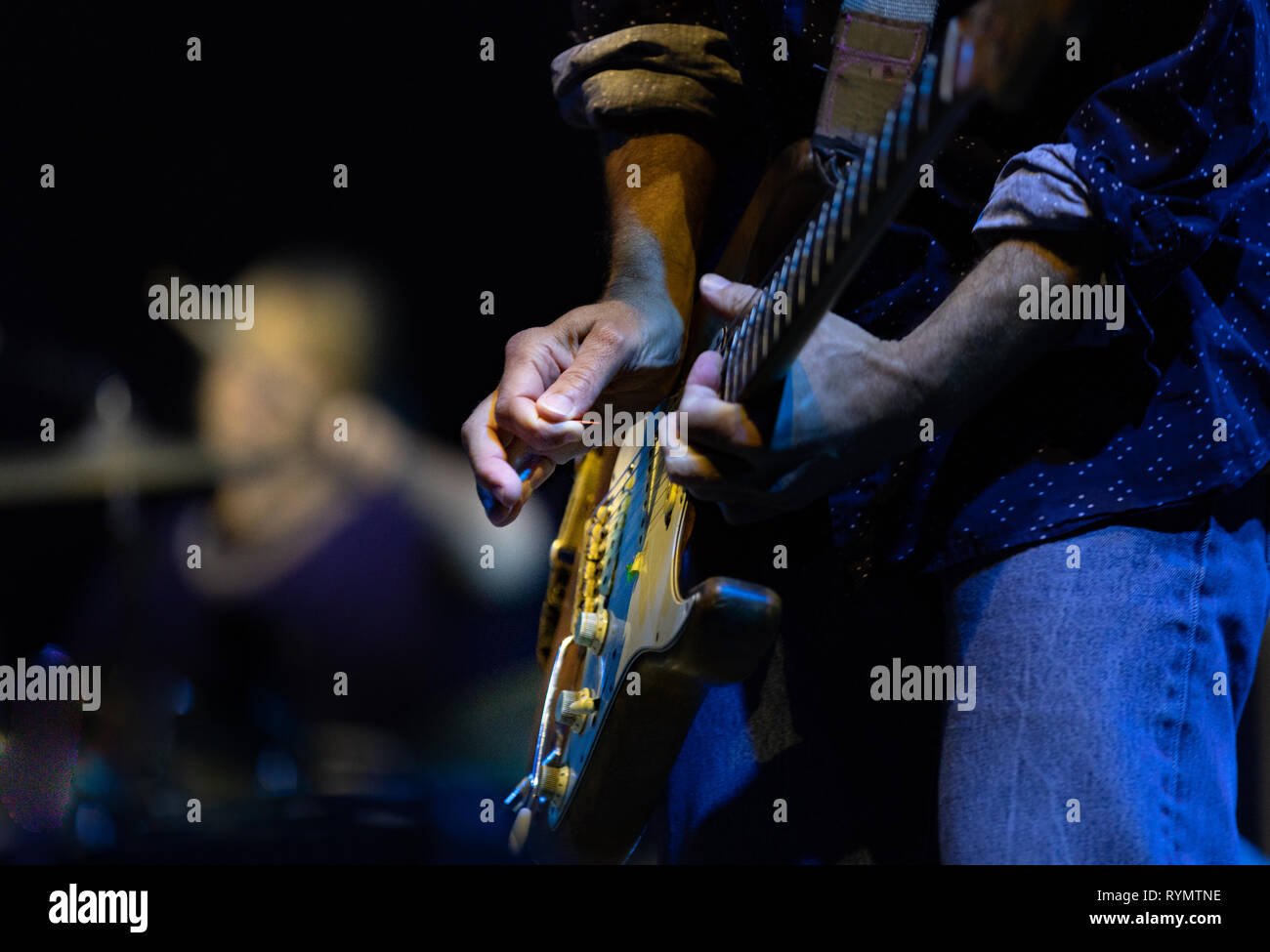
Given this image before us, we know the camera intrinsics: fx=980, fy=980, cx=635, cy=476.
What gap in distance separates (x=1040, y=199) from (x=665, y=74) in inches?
27.6

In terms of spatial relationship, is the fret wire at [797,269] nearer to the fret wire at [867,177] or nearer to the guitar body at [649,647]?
the fret wire at [867,177]

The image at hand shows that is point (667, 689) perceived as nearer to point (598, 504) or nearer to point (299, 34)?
point (598, 504)

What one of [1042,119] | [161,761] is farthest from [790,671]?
[161,761]

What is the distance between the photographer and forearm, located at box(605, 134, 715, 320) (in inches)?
47.5

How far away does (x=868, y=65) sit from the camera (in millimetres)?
928

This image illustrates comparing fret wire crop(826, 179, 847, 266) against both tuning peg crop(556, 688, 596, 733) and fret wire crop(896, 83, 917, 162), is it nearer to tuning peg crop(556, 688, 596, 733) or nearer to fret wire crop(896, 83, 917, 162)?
fret wire crop(896, 83, 917, 162)

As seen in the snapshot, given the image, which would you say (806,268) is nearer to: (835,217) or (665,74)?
(835,217)

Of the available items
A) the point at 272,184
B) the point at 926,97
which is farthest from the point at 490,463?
the point at 272,184

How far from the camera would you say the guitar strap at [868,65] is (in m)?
0.89

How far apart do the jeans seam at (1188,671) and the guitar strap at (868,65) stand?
0.45 meters

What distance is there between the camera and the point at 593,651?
1.21 m

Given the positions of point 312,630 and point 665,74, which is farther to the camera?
point 312,630

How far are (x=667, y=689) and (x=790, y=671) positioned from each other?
0.61ft

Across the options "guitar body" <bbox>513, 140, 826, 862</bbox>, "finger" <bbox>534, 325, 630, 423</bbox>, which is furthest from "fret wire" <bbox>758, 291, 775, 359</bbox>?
"finger" <bbox>534, 325, 630, 423</bbox>
